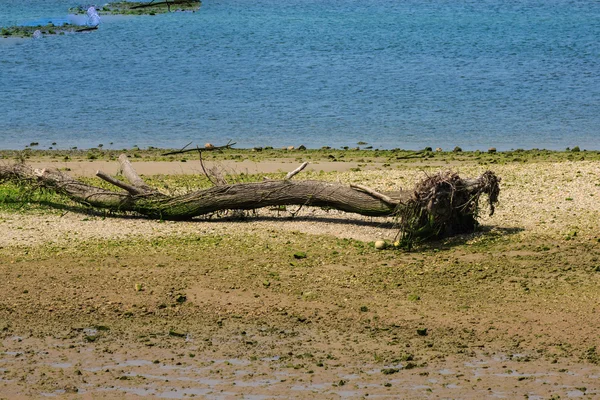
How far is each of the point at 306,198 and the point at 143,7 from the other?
3533 cm

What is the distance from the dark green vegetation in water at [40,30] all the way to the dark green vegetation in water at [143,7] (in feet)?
15.1

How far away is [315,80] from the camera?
26797mm

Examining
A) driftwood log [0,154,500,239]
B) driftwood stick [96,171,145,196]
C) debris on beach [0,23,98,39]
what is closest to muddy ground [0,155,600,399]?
driftwood log [0,154,500,239]

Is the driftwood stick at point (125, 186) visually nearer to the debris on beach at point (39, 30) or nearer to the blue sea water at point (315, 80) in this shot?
the blue sea water at point (315, 80)

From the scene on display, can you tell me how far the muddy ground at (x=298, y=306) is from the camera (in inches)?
297

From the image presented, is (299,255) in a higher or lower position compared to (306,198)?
lower

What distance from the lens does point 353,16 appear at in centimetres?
4181

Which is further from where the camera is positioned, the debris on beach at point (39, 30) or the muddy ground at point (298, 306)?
the debris on beach at point (39, 30)

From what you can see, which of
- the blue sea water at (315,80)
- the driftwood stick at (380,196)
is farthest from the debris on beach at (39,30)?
the driftwood stick at (380,196)

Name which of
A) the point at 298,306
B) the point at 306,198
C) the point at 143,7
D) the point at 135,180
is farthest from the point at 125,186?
the point at 143,7

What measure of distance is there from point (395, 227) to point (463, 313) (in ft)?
7.88

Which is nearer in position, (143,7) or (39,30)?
(39,30)

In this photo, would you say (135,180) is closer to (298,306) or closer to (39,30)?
(298,306)

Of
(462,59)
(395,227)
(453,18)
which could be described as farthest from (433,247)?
(453,18)
